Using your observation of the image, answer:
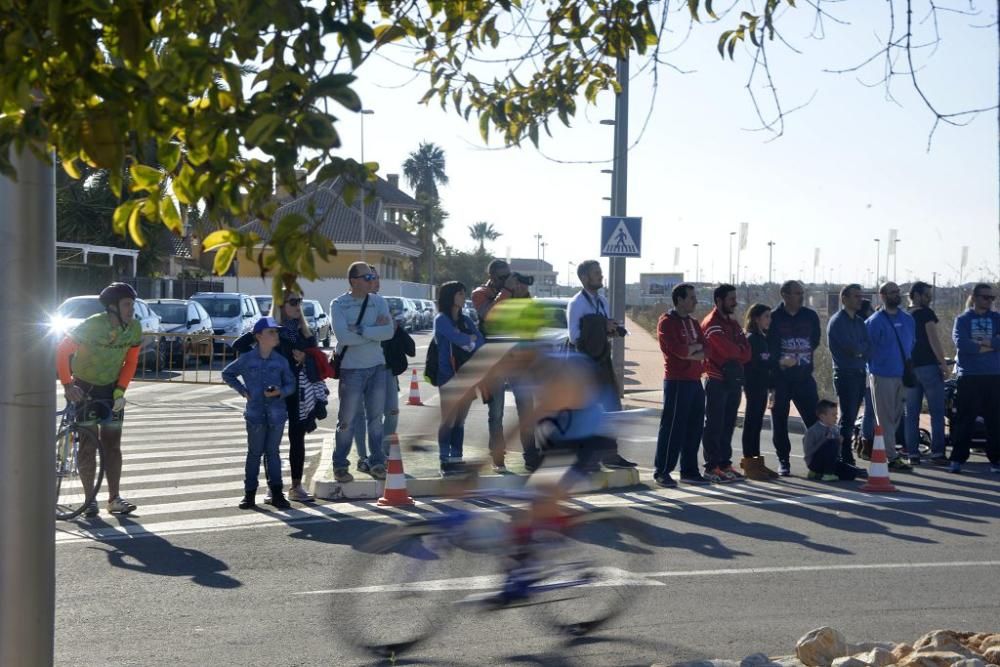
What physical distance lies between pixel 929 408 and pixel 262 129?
38.6ft

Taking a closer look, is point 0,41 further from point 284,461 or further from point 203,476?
point 284,461

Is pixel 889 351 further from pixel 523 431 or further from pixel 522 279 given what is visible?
pixel 523 431

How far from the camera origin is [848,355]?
12977 mm

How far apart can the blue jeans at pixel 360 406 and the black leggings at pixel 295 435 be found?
0.40 m

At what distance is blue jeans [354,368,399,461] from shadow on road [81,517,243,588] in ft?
9.10

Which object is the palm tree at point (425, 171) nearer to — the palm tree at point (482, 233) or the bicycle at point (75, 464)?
the palm tree at point (482, 233)

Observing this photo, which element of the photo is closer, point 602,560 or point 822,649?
point 822,649

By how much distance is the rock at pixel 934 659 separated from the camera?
502 cm

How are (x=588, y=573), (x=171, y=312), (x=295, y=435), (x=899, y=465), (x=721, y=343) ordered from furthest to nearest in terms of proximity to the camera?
(x=171, y=312), (x=899, y=465), (x=721, y=343), (x=295, y=435), (x=588, y=573)

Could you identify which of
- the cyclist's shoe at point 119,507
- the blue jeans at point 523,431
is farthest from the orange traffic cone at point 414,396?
the blue jeans at point 523,431

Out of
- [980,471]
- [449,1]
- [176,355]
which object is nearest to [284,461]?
[980,471]

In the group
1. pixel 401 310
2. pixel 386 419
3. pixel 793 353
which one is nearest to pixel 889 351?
pixel 793 353

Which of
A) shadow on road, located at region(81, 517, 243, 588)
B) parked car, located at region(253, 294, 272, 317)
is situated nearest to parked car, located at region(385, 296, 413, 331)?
parked car, located at region(253, 294, 272, 317)

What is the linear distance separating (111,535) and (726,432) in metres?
6.28
